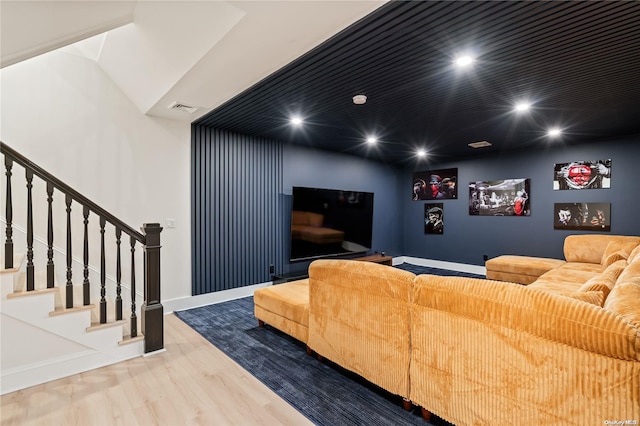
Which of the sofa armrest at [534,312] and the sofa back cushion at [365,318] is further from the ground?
the sofa armrest at [534,312]

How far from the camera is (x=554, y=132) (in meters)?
4.48

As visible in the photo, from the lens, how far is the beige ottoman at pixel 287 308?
2.67m

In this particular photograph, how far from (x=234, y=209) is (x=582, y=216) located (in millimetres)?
5681

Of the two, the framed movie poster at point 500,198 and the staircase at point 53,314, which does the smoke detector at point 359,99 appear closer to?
the staircase at point 53,314

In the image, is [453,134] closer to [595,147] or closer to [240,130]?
[595,147]

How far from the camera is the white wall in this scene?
299cm

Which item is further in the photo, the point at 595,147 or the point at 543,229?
the point at 543,229

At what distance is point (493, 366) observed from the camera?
1.51 m

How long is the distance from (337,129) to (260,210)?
1.72m

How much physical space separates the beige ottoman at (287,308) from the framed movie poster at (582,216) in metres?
4.78

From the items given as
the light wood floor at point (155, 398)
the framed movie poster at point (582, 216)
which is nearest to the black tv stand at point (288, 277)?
A: the light wood floor at point (155, 398)

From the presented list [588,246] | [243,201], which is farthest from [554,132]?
[243,201]

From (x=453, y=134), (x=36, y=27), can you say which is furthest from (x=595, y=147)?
(x=36, y=27)

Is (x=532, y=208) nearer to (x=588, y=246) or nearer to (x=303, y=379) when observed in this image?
(x=588, y=246)
